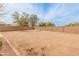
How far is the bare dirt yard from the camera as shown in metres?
1.03

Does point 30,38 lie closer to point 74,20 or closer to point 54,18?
point 54,18

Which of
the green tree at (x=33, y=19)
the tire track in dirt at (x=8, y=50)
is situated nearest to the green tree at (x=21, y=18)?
the green tree at (x=33, y=19)

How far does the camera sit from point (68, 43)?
3.39ft

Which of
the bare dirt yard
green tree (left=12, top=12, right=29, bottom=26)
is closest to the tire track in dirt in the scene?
the bare dirt yard

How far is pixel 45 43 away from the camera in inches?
40.8

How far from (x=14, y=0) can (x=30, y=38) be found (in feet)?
0.95

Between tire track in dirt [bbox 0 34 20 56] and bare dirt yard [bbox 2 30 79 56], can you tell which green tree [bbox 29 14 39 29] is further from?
tire track in dirt [bbox 0 34 20 56]

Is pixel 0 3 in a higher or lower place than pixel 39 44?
higher

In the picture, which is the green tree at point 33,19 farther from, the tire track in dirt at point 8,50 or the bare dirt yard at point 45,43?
the tire track in dirt at point 8,50

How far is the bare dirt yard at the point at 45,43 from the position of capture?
1.03 meters

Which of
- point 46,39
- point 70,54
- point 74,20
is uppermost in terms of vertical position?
point 74,20

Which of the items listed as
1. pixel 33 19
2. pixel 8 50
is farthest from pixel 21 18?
pixel 8 50

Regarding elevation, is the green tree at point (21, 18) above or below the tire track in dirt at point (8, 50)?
above

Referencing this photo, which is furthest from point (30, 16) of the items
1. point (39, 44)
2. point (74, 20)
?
point (74, 20)
